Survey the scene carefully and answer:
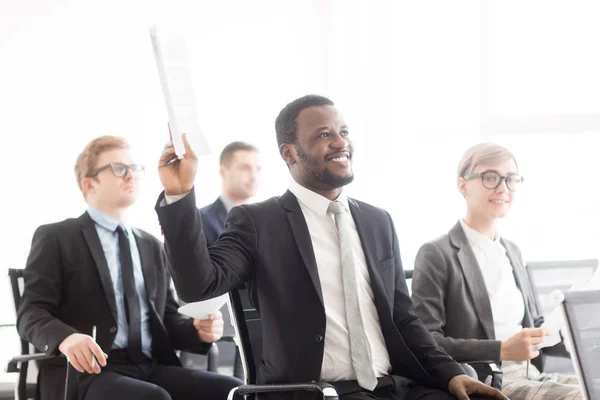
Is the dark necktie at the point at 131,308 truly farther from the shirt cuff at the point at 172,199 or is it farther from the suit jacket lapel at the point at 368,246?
the shirt cuff at the point at 172,199

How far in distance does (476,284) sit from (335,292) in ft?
2.94

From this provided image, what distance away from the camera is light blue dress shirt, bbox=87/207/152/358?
3.09m

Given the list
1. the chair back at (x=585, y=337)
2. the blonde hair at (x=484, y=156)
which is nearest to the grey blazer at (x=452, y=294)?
the blonde hair at (x=484, y=156)

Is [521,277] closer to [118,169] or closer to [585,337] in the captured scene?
[585,337]

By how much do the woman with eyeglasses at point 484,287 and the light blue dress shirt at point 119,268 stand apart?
3.64 feet

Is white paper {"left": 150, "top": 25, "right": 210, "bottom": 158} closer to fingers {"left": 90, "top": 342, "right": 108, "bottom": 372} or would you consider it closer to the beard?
the beard

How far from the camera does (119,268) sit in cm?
315

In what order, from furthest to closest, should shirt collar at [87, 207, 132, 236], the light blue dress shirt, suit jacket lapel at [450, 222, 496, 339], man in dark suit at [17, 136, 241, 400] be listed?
shirt collar at [87, 207, 132, 236] < the light blue dress shirt < suit jacket lapel at [450, 222, 496, 339] < man in dark suit at [17, 136, 241, 400]

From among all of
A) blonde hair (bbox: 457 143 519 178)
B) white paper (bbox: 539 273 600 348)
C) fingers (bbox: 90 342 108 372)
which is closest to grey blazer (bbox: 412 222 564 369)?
blonde hair (bbox: 457 143 519 178)

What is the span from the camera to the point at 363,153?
5719mm

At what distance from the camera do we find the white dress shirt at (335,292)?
2.25 m

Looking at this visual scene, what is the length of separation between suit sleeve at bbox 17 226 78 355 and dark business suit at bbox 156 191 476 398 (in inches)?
34.9

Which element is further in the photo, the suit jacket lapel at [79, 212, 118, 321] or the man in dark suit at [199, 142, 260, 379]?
the man in dark suit at [199, 142, 260, 379]

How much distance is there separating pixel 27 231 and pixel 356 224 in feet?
9.78
